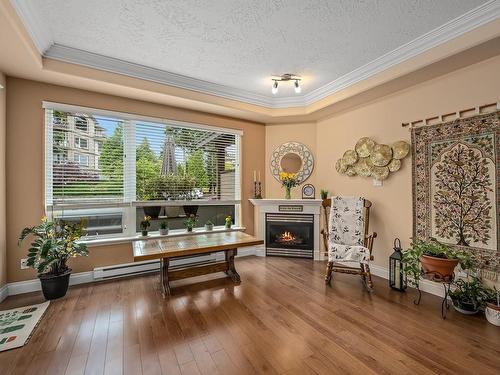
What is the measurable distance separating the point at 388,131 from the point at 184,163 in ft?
9.83

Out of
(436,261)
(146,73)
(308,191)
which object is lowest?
(436,261)

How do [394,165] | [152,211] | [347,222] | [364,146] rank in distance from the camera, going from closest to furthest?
[394,165] < [347,222] < [364,146] < [152,211]

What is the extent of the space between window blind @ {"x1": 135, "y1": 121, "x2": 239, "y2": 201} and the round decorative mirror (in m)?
0.73

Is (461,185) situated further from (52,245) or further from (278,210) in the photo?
(52,245)

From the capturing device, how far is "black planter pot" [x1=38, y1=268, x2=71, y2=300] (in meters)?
2.52

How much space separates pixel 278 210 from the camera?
4191mm

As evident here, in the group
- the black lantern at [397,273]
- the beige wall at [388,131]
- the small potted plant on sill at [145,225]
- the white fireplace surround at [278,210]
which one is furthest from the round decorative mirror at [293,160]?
the small potted plant on sill at [145,225]

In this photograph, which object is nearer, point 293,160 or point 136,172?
point 136,172

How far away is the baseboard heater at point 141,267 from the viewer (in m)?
3.07

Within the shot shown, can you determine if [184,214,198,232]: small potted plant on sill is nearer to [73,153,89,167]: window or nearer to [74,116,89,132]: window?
[73,153,89,167]: window

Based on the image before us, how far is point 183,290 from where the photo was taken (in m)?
2.81

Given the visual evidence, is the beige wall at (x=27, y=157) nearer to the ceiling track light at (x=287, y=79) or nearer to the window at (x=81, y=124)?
the window at (x=81, y=124)

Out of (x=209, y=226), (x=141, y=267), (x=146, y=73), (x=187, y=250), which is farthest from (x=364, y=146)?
(x=141, y=267)

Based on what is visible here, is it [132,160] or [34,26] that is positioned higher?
[34,26]
